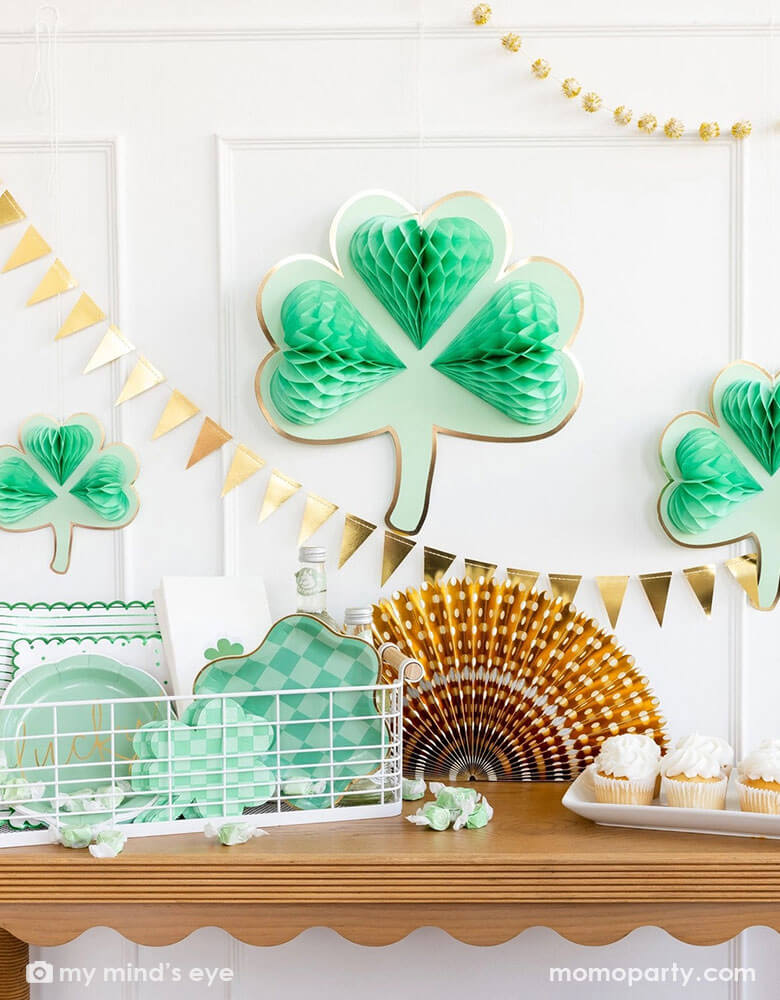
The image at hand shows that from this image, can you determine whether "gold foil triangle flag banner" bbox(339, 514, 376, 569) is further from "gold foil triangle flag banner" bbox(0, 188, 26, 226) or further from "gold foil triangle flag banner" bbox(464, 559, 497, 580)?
"gold foil triangle flag banner" bbox(0, 188, 26, 226)

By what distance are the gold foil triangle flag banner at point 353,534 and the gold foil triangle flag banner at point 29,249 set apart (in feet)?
2.23

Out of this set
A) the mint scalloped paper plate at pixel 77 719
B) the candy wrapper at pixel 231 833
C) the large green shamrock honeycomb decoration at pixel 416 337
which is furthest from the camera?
the large green shamrock honeycomb decoration at pixel 416 337

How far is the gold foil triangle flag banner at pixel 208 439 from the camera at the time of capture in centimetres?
153

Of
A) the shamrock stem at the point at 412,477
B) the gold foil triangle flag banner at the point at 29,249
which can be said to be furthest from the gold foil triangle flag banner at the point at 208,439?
the gold foil triangle flag banner at the point at 29,249

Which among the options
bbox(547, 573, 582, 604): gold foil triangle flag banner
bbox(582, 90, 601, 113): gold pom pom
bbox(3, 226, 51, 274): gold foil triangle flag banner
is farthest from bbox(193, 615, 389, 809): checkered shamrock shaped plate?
bbox(582, 90, 601, 113): gold pom pom

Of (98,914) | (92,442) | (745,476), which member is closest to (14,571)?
(92,442)

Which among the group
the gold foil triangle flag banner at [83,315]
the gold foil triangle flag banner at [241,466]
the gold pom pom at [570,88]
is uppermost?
the gold pom pom at [570,88]

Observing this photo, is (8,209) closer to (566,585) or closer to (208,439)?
(208,439)

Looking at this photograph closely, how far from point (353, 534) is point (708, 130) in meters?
0.88

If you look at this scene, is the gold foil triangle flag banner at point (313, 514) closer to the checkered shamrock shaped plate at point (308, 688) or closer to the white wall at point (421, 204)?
the white wall at point (421, 204)

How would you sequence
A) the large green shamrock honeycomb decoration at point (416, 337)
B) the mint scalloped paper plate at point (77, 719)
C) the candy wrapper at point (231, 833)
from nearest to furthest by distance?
1. the candy wrapper at point (231, 833)
2. the mint scalloped paper plate at point (77, 719)
3. the large green shamrock honeycomb decoration at point (416, 337)

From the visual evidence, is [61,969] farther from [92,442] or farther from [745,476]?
[745,476]

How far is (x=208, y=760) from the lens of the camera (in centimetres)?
125

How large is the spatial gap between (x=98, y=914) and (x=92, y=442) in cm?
74
